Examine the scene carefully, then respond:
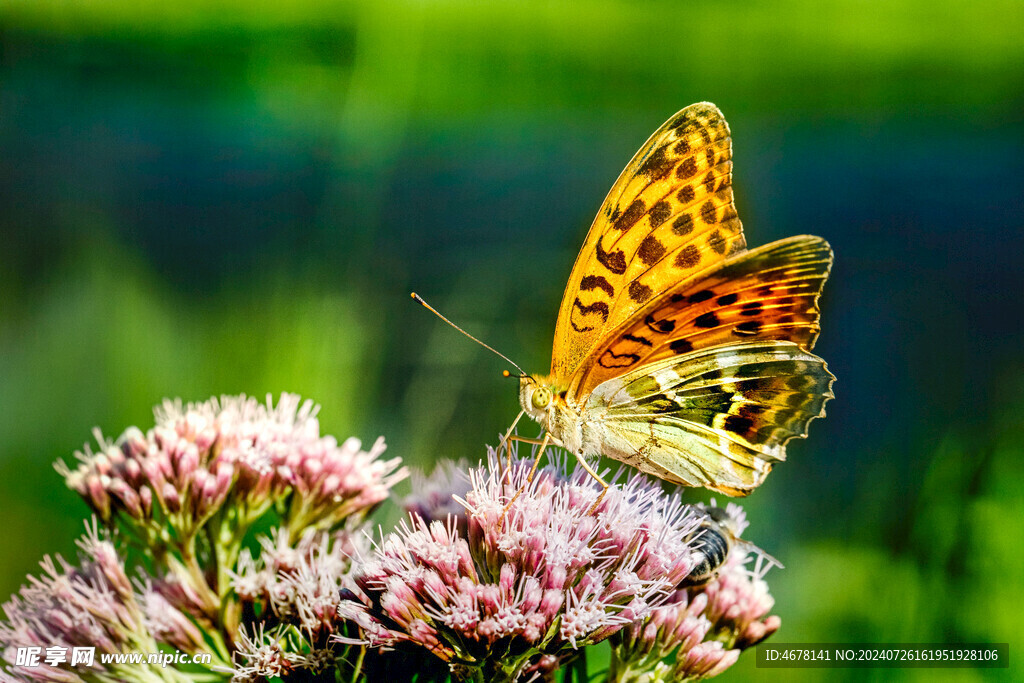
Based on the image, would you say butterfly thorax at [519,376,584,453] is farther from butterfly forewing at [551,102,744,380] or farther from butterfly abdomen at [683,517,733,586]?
butterfly abdomen at [683,517,733,586]

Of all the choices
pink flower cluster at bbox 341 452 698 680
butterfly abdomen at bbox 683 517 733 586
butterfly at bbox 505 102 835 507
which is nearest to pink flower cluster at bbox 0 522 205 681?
pink flower cluster at bbox 341 452 698 680

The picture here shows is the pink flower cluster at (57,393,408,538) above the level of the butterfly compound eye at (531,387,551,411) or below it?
below

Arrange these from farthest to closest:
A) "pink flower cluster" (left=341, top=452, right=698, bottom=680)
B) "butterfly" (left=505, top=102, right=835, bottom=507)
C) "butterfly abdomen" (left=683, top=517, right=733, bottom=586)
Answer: "butterfly" (left=505, top=102, right=835, bottom=507)
"butterfly abdomen" (left=683, top=517, right=733, bottom=586)
"pink flower cluster" (left=341, top=452, right=698, bottom=680)

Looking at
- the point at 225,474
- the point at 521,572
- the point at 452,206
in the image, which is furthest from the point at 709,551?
the point at 452,206

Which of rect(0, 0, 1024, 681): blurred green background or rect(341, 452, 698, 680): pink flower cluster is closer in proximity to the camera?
rect(341, 452, 698, 680): pink flower cluster

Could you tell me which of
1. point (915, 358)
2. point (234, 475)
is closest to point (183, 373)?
point (234, 475)

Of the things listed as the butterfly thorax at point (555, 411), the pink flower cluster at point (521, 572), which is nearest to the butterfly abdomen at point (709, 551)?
Result: the pink flower cluster at point (521, 572)

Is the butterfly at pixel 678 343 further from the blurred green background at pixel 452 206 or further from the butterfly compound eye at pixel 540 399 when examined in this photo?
the blurred green background at pixel 452 206

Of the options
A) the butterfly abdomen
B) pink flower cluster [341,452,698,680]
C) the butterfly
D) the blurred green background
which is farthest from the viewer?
the blurred green background
